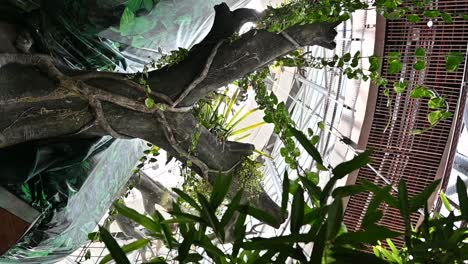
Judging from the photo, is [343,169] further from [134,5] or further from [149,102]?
[134,5]

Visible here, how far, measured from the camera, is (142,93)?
1583mm

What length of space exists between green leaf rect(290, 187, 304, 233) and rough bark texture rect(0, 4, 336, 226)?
647 millimetres

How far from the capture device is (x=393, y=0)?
1558 mm

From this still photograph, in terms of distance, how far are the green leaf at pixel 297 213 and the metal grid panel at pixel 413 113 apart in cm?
205

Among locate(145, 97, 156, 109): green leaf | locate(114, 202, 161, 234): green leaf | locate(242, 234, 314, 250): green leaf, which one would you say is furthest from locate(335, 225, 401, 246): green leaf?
locate(145, 97, 156, 109): green leaf

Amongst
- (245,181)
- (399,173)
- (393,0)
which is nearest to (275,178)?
(399,173)

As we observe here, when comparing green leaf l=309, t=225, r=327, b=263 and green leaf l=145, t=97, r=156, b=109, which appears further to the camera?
green leaf l=145, t=97, r=156, b=109

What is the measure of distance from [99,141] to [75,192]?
21cm

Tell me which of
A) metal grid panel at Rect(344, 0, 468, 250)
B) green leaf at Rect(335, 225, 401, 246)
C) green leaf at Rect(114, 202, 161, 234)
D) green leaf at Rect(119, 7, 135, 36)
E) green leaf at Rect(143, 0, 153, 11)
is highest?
metal grid panel at Rect(344, 0, 468, 250)

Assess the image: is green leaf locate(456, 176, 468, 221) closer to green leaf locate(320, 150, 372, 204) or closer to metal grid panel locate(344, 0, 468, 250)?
green leaf locate(320, 150, 372, 204)

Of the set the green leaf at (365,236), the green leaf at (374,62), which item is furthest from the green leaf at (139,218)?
the green leaf at (374,62)

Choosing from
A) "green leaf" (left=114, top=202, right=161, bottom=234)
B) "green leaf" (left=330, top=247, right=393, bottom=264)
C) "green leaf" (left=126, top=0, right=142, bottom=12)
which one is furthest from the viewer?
"green leaf" (left=126, top=0, right=142, bottom=12)

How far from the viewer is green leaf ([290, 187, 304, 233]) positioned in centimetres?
83

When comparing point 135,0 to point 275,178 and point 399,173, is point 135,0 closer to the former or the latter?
point 399,173
